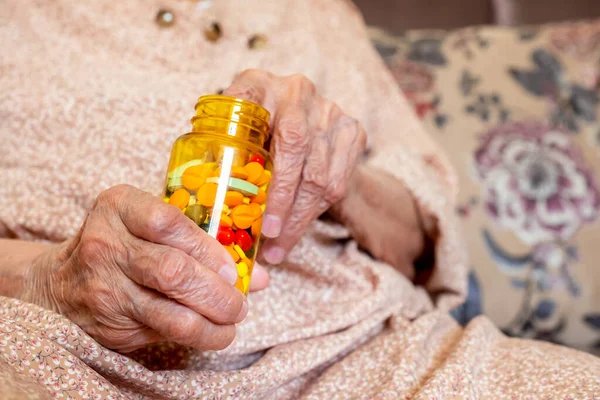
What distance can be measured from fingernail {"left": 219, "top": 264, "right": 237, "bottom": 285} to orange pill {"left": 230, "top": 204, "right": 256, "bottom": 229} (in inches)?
1.6

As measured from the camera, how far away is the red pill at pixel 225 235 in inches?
20.4

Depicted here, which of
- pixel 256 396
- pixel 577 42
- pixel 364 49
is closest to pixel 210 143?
pixel 256 396

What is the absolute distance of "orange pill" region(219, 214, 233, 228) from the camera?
0.52m

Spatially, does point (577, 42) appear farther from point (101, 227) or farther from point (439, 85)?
point (101, 227)

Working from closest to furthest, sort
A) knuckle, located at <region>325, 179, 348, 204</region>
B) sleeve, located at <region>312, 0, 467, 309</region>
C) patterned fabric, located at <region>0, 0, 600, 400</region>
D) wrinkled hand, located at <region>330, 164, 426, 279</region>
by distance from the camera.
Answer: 1. patterned fabric, located at <region>0, 0, 600, 400</region>
2. knuckle, located at <region>325, 179, 348, 204</region>
3. wrinkled hand, located at <region>330, 164, 426, 279</region>
4. sleeve, located at <region>312, 0, 467, 309</region>

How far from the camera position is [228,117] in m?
0.55

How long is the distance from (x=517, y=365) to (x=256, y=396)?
30 centimetres

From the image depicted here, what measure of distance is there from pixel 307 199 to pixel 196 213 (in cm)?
20

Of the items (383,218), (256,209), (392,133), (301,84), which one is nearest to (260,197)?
(256,209)

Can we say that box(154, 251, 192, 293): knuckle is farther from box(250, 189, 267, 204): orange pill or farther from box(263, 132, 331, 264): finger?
box(263, 132, 331, 264): finger

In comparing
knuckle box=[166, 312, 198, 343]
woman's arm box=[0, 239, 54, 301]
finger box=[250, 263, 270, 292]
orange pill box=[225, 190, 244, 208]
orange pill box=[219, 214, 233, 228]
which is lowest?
woman's arm box=[0, 239, 54, 301]

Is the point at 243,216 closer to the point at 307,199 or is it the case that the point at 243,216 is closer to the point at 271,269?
the point at 307,199

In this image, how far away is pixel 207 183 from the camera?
512mm

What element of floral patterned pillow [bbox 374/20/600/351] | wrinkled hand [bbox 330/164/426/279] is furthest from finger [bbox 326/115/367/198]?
floral patterned pillow [bbox 374/20/600/351]
